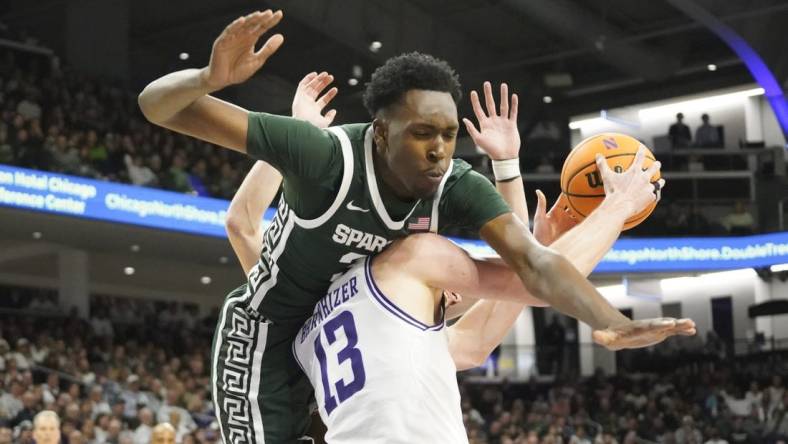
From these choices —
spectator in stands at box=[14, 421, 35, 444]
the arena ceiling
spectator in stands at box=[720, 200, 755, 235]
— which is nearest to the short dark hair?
spectator in stands at box=[14, 421, 35, 444]

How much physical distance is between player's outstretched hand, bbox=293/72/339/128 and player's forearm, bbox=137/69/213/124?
131 cm

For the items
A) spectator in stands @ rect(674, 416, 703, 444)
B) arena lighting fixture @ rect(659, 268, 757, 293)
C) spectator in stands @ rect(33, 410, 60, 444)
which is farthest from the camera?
arena lighting fixture @ rect(659, 268, 757, 293)

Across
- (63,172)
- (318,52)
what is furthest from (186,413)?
(318,52)

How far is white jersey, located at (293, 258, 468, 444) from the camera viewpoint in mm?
4078

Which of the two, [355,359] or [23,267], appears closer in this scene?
[355,359]

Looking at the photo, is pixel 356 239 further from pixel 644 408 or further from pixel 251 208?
pixel 644 408

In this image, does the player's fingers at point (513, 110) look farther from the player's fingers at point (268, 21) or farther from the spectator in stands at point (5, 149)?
the spectator in stands at point (5, 149)

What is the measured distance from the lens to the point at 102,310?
2373 cm

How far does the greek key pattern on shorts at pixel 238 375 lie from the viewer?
4762 millimetres

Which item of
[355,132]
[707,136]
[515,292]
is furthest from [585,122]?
[355,132]

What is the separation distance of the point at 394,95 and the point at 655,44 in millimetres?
28131

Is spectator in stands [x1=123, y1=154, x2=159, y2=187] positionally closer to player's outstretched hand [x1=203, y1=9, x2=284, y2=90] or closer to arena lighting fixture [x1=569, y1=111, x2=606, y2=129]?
arena lighting fixture [x1=569, y1=111, x2=606, y2=129]

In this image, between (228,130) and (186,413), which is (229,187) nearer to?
(186,413)

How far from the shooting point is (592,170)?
5074 millimetres
